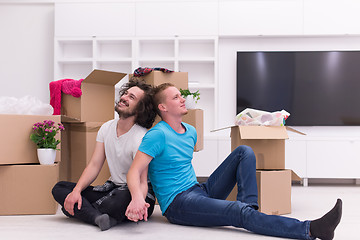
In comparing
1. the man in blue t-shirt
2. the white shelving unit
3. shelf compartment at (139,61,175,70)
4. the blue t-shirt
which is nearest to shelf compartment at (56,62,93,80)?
the white shelving unit

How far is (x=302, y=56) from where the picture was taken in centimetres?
422

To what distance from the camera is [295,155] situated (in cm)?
405

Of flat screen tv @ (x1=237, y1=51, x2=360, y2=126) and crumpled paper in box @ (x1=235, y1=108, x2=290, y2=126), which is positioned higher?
flat screen tv @ (x1=237, y1=51, x2=360, y2=126)

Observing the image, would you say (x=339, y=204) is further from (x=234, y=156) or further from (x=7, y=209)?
(x=7, y=209)

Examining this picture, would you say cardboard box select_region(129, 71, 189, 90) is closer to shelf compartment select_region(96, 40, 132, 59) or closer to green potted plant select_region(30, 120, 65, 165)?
green potted plant select_region(30, 120, 65, 165)

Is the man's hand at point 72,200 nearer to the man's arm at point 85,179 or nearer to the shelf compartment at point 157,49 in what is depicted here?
the man's arm at point 85,179

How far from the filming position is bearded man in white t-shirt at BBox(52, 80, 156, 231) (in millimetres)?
2096

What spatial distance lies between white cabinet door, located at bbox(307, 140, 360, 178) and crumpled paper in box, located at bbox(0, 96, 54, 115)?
256 centimetres

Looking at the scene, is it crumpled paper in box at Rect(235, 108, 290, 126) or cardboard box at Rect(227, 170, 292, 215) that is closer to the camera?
cardboard box at Rect(227, 170, 292, 215)

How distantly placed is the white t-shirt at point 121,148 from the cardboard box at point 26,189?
43 cm

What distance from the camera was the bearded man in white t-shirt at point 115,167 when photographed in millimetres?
2096

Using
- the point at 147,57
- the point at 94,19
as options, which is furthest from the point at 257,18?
the point at 94,19

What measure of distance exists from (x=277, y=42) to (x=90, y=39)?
76.1 inches

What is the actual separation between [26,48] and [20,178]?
238 centimetres
